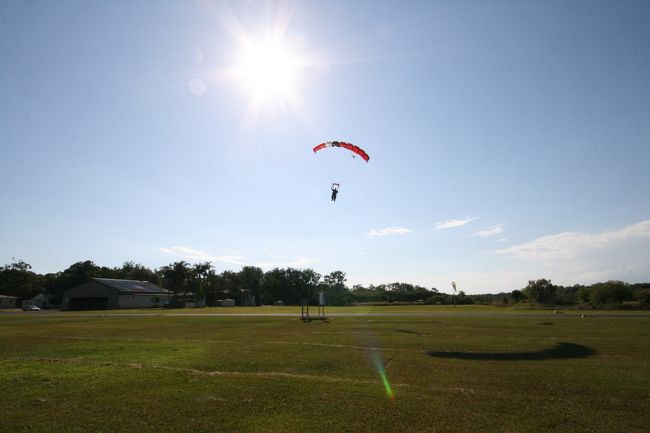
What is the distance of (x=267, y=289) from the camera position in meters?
156

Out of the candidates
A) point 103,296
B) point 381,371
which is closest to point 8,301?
point 103,296

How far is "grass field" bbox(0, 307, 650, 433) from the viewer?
923cm

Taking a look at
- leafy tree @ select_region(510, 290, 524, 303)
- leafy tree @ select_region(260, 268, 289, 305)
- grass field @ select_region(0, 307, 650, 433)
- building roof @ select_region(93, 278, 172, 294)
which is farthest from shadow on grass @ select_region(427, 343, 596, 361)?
leafy tree @ select_region(260, 268, 289, 305)

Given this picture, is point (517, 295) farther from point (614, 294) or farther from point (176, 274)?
point (176, 274)

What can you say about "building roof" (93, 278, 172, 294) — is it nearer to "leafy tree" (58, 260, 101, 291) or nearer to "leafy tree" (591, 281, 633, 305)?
"leafy tree" (58, 260, 101, 291)

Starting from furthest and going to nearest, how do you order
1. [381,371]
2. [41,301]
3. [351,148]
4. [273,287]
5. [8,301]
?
[273,287], [41,301], [8,301], [351,148], [381,371]

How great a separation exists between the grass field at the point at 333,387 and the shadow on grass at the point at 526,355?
0.09m

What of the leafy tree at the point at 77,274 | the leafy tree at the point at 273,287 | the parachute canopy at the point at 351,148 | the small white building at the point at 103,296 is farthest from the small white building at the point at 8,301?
the parachute canopy at the point at 351,148

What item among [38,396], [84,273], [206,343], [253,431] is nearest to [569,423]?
[253,431]

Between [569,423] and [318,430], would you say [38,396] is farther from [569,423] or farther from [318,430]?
[569,423]

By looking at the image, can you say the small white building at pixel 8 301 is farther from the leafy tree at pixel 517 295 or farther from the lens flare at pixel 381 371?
the leafy tree at pixel 517 295

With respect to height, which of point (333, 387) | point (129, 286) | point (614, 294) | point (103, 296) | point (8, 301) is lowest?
point (333, 387)

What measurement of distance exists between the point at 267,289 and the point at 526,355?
474 ft

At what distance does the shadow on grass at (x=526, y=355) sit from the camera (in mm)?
17156
